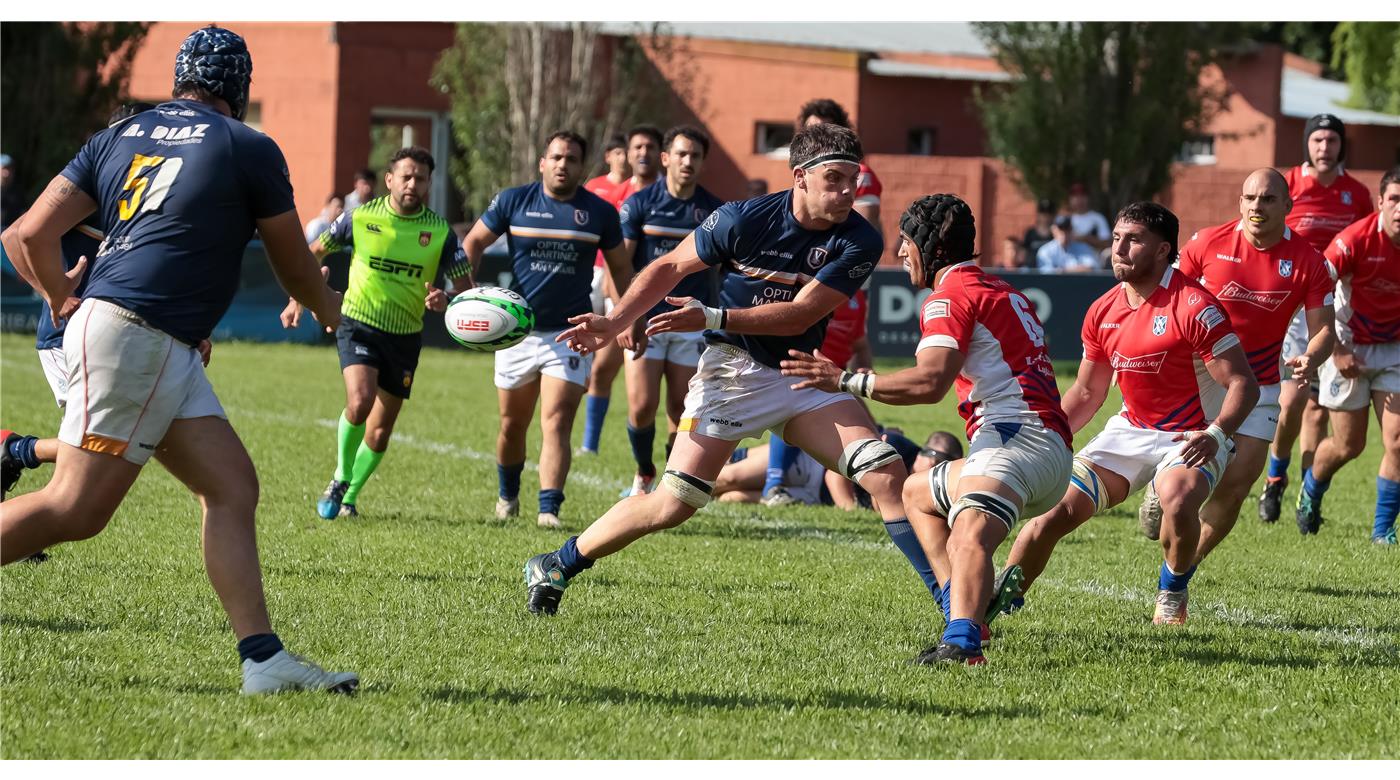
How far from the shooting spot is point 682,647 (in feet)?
21.1

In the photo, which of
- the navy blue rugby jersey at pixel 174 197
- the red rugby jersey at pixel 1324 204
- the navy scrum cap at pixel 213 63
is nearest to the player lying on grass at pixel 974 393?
the navy blue rugby jersey at pixel 174 197

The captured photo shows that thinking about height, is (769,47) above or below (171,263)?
above

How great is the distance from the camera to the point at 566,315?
9.85 meters

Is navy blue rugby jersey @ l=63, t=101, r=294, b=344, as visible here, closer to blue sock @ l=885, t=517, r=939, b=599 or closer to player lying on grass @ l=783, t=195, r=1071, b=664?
player lying on grass @ l=783, t=195, r=1071, b=664

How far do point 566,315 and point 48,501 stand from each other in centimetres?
488

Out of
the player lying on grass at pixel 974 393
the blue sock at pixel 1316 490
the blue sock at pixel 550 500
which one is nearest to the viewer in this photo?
the player lying on grass at pixel 974 393

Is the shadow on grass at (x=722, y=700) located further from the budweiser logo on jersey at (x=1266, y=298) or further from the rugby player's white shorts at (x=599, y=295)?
the rugby player's white shorts at (x=599, y=295)

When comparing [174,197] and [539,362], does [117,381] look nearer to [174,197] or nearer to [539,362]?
[174,197]

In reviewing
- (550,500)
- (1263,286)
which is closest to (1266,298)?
(1263,286)

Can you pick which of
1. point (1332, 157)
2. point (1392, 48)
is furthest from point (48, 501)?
point (1392, 48)

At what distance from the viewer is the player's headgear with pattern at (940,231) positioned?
6332 millimetres

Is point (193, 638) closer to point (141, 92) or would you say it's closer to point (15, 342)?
point (15, 342)

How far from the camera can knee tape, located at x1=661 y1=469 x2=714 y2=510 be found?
22.4ft

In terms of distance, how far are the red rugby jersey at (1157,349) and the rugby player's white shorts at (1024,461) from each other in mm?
950
